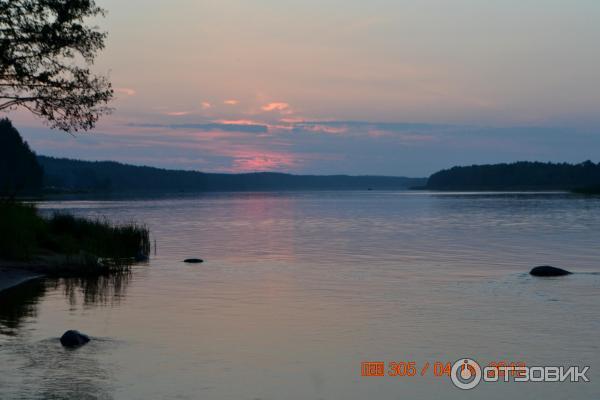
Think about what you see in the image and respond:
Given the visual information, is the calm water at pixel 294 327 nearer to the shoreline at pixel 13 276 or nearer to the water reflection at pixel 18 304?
the water reflection at pixel 18 304

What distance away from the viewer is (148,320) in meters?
25.2

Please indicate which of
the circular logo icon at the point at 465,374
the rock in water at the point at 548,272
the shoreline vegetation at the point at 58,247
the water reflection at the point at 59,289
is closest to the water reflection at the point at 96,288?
the water reflection at the point at 59,289

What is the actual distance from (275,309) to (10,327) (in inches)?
367

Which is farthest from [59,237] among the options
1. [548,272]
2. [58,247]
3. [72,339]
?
[548,272]

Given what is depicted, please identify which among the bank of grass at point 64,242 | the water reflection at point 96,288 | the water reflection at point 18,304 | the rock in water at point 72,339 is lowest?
the water reflection at point 96,288

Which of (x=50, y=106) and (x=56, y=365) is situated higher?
(x=50, y=106)

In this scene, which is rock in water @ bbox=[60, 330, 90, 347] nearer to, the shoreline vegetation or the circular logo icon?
the circular logo icon

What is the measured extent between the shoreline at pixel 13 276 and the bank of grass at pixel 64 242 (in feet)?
5.06

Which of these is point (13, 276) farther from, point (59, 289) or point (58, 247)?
point (58, 247)

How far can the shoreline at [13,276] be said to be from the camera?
104 feet

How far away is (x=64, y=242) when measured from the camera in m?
43.1

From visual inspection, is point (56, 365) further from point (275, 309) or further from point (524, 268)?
point (524, 268)

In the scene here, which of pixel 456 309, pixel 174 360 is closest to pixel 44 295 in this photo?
pixel 174 360

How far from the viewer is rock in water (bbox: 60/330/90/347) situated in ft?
66.9
